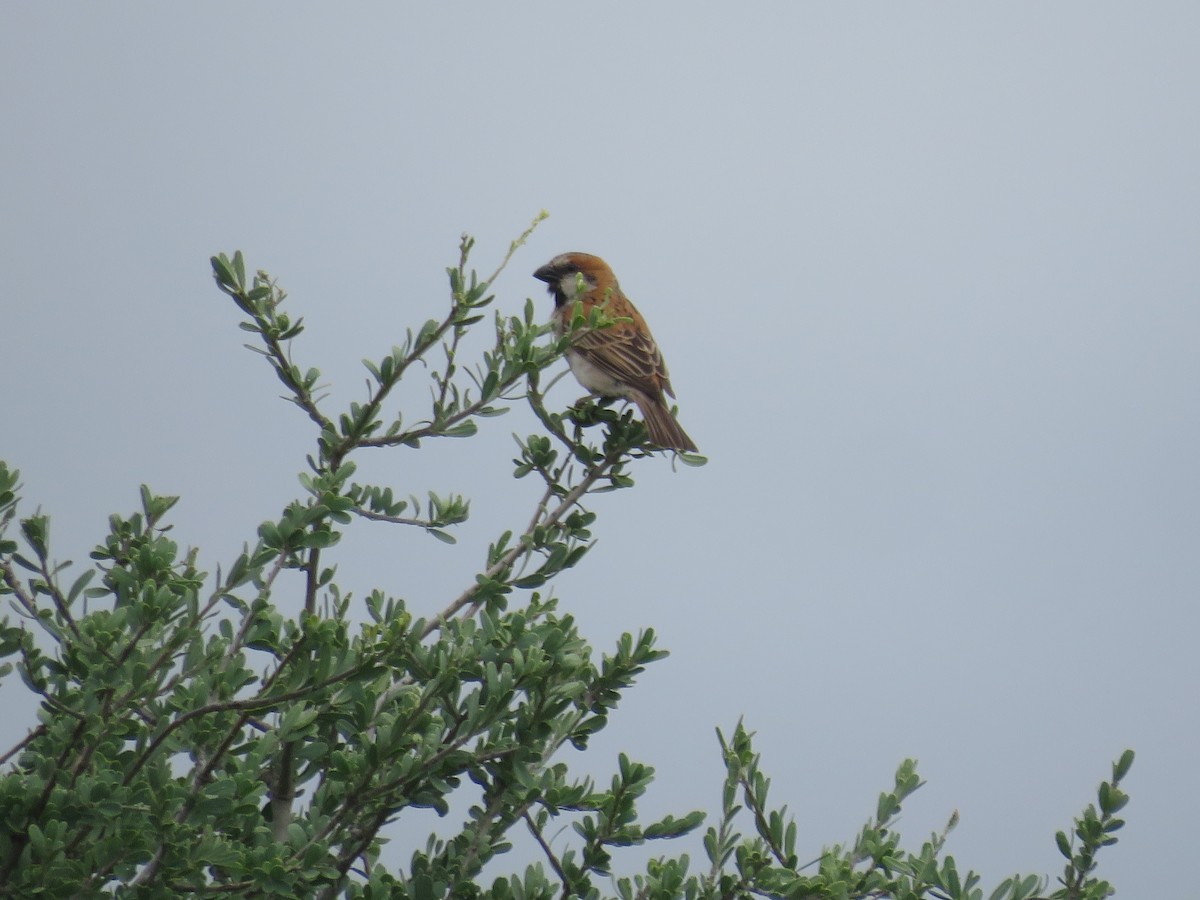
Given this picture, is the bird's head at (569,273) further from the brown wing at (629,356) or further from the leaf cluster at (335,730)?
the leaf cluster at (335,730)

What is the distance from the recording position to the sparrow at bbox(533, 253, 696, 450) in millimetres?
3535

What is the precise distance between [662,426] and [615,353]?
74 centimetres

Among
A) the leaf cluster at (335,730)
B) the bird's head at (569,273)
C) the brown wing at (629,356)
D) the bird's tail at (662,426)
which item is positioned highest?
the bird's head at (569,273)

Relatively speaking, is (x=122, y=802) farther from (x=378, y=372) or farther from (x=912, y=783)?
(x=912, y=783)

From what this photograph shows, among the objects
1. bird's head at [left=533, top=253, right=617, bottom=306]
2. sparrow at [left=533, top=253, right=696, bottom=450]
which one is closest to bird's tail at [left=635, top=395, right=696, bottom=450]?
sparrow at [left=533, top=253, right=696, bottom=450]

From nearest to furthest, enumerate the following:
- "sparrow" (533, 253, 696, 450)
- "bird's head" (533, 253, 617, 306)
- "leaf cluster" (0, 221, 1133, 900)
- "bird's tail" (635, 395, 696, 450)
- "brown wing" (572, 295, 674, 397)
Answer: "leaf cluster" (0, 221, 1133, 900) → "bird's tail" (635, 395, 696, 450) → "sparrow" (533, 253, 696, 450) → "brown wing" (572, 295, 674, 397) → "bird's head" (533, 253, 617, 306)

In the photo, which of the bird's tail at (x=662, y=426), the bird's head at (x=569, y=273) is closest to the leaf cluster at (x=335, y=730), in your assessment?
the bird's tail at (x=662, y=426)

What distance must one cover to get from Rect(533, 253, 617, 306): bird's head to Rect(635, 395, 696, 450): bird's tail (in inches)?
51.9

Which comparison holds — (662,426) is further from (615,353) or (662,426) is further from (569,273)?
(569,273)

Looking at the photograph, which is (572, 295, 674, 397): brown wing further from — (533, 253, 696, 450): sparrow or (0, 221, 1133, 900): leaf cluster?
(0, 221, 1133, 900): leaf cluster

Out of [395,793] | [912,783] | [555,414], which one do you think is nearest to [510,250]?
[555,414]

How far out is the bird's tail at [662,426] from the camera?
3.33 m

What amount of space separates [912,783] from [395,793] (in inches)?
44.3

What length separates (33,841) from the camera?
1.91 m
